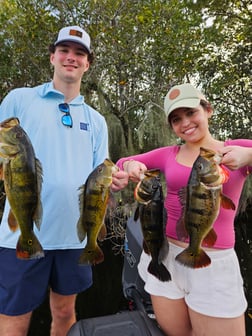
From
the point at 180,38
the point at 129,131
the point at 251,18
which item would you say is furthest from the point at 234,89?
the point at 129,131

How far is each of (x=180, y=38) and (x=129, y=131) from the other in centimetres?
269

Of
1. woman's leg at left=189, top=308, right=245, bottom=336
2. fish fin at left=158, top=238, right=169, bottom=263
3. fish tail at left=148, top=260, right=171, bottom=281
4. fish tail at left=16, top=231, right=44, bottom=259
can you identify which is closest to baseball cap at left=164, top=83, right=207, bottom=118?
fish fin at left=158, top=238, right=169, bottom=263

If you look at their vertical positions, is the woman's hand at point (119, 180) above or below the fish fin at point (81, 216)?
above

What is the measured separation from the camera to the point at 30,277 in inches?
95.7

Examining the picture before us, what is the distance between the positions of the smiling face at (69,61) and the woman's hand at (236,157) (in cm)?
137

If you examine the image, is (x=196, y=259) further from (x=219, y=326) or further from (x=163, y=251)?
(x=219, y=326)

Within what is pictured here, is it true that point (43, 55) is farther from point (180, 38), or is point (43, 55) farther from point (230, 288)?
point (230, 288)

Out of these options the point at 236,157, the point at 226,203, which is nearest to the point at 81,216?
the point at 226,203

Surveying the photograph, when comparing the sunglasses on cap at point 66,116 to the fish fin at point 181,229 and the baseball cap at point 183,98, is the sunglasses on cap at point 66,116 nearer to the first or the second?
the baseball cap at point 183,98

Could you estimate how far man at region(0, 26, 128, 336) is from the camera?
7.91 ft

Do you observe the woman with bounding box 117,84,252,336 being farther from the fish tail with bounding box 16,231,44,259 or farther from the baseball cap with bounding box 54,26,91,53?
the baseball cap with bounding box 54,26,91,53

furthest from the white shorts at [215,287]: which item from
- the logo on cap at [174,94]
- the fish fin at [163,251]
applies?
the logo on cap at [174,94]

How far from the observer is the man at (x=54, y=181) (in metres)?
2.41

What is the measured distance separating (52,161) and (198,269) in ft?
4.33
